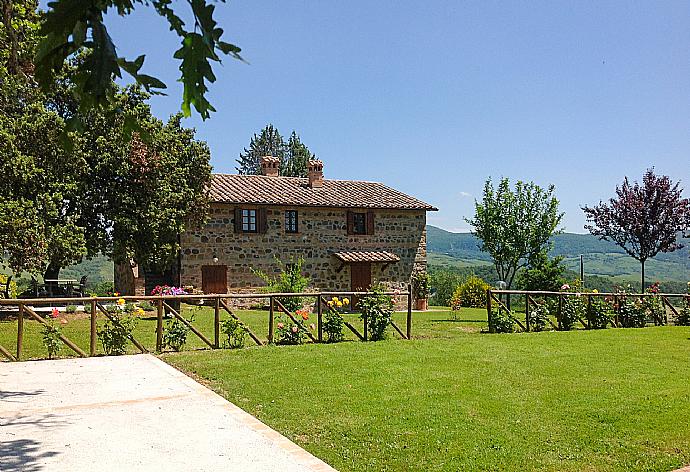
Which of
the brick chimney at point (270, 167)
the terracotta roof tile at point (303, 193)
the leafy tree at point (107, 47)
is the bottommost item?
the leafy tree at point (107, 47)

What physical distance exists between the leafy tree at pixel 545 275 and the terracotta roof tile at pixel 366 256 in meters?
6.31

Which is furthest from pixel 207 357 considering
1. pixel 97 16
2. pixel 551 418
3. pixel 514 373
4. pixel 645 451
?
pixel 97 16

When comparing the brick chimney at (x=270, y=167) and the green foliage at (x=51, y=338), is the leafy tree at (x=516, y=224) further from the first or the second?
the green foliage at (x=51, y=338)

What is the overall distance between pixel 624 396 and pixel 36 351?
912 cm

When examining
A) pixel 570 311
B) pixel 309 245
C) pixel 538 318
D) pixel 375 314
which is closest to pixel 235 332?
pixel 375 314

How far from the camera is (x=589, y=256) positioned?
4198 inches

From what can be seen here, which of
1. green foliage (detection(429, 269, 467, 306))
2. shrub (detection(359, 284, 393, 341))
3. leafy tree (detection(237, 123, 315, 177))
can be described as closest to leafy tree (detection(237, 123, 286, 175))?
leafy tree (detection(237, 123, 315, 177))

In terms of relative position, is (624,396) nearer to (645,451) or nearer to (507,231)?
(645,451)

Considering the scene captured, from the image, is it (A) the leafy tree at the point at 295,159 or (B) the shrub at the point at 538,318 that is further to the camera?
(A) the leafy tree at the point at 295,159

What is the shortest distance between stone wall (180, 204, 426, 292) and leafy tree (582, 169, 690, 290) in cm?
820

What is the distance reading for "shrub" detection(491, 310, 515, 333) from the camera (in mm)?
14742

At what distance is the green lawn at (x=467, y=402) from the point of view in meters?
5.10

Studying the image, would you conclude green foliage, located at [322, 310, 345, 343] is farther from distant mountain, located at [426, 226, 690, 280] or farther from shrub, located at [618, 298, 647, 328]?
distant mountain, located at [426, 226, 690, 280]

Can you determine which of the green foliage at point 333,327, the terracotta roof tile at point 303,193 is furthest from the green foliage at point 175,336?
the terracotta roof tile at point 303,193
